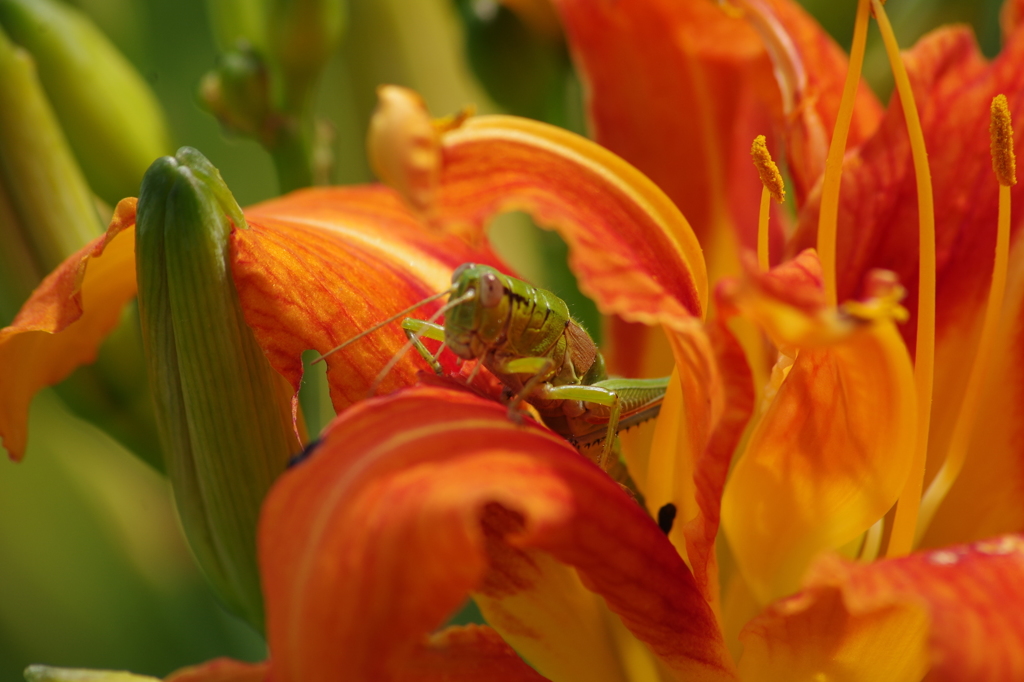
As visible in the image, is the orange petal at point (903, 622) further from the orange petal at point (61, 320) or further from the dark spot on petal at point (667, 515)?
the orange petal at point (61, 320)

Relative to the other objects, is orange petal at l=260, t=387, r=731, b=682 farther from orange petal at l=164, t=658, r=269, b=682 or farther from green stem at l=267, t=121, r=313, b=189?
green stem at l=267, t=121, r=313, b=189

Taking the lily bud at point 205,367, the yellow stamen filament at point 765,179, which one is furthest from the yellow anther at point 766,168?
the lily bud at point 205,367

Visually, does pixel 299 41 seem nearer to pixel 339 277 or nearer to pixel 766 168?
pixel 339 277

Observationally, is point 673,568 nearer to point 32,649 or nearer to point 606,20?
point 606,20

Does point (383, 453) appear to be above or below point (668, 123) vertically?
below

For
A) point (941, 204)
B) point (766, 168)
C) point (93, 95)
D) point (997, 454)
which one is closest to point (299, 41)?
point (93, 95)

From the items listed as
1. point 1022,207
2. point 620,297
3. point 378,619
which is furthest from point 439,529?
point 1022,207
